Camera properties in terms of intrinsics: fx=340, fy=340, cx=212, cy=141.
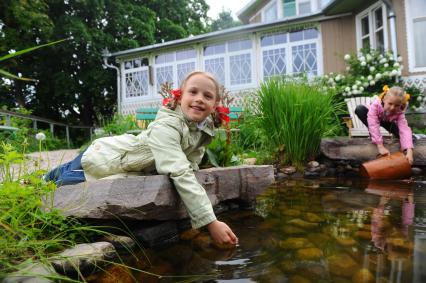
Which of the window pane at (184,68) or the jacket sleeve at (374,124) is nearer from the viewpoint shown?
the jacket sleeve at (374,124)

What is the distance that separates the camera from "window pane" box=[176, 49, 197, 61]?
1267 centimetres

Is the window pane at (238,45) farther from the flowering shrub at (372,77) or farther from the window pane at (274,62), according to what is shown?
the flowering shrub at (372,77)

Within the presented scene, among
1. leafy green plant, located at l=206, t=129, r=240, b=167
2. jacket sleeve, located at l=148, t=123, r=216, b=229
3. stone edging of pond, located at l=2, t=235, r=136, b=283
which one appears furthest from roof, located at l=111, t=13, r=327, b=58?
stone edging of pond, located at l=2, t=235, r=136, b=283

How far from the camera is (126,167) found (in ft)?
6.49

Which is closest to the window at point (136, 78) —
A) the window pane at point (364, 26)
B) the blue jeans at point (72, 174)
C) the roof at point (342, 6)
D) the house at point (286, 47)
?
the house at point (286, 47)

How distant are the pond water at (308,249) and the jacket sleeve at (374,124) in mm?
1736

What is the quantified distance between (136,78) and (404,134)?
1131cm

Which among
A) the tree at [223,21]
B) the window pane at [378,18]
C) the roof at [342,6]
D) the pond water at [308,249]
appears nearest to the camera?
the pond water at [308,249]

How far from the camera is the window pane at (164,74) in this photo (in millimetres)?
13102

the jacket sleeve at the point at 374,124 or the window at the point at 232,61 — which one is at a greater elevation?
the window at the point at 232,61

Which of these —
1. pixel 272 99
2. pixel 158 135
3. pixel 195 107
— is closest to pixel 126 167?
pixel 158 135

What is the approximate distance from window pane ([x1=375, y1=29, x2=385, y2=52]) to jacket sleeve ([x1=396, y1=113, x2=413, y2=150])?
580 centimetres

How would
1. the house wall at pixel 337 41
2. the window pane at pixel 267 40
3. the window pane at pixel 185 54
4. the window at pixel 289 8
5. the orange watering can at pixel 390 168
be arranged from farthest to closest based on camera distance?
the window at pixel 289 8 < the window pane at pixel 185 54 < the window pane at pixel 267 40 < the house wall at pixel 337 41 < the orange watering can at pixel 390 168

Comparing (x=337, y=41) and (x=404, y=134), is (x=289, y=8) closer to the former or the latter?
(x=337, y=41)
